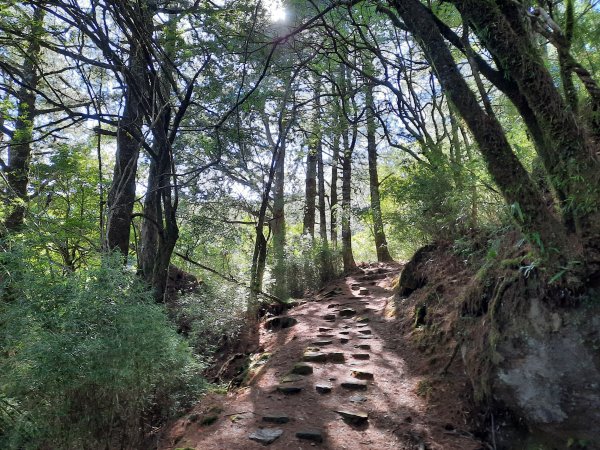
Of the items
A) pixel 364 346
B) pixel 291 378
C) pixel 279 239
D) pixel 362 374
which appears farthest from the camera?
pixel 279 239

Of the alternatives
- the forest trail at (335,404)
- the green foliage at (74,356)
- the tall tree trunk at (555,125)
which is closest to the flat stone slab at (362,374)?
the forest trail at (335,404)

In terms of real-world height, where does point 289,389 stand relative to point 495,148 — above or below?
below

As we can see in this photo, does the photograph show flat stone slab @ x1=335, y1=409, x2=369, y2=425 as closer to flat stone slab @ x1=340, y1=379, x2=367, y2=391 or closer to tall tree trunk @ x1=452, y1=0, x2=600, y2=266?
flat stone slab @ x1=340, y1=379, x2=367, y2=391

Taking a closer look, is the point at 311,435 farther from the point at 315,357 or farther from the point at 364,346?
the point at 364,346

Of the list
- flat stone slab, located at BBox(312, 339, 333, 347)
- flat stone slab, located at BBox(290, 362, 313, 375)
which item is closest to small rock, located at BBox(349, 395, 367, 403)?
flat stone slab, located at BBox(290, 362, 313, 375)

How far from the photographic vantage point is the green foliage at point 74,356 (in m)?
2.88

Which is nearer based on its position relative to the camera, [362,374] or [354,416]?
[354,416]

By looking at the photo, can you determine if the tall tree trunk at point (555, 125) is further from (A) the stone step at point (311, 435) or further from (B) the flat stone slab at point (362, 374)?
(B) the flat stone slab at point (362, 374)

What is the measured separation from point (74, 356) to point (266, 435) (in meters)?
1.83

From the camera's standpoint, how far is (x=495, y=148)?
285 cm

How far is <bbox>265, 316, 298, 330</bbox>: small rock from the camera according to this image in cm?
770

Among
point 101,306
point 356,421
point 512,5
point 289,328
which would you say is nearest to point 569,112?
point 512,5

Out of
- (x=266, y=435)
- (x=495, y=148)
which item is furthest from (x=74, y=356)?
(x=495, y=148)

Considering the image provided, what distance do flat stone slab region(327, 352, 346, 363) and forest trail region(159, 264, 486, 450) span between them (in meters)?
0.01
